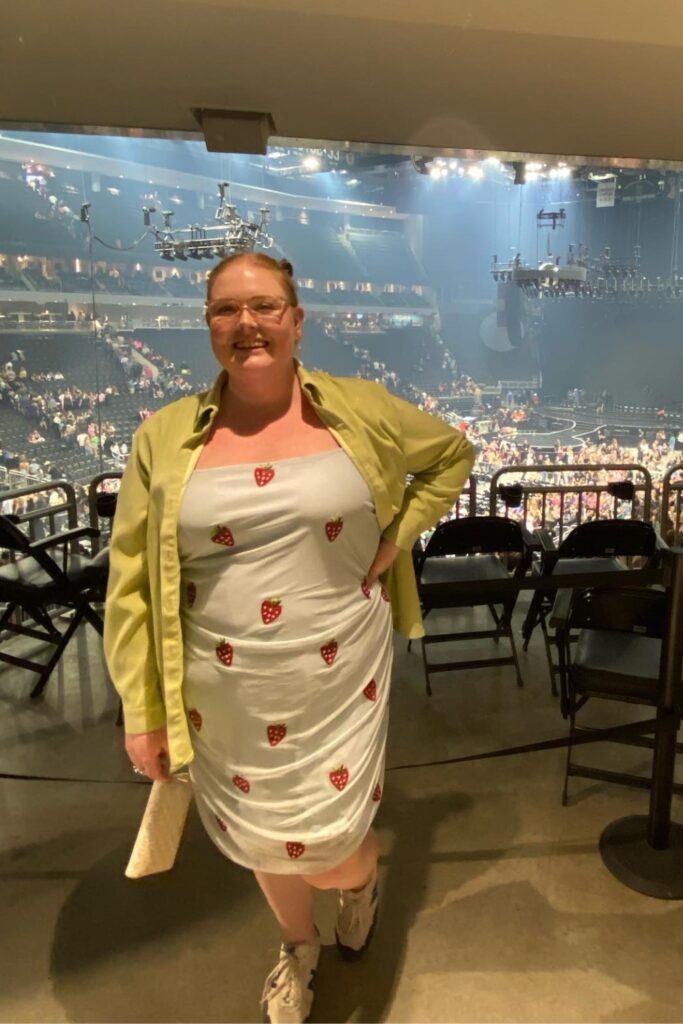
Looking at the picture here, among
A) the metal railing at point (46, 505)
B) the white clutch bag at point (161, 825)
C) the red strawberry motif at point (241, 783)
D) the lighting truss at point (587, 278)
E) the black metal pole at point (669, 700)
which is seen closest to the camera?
the red strawberry motif at point (241, 783)

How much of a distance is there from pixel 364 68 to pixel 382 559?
1504 mm

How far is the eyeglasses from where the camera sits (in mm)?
Answer: 1216

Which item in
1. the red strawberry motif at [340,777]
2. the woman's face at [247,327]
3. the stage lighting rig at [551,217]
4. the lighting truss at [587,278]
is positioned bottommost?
the red strawberry motif at [340,777]

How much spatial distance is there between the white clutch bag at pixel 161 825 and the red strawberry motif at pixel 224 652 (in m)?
0.38

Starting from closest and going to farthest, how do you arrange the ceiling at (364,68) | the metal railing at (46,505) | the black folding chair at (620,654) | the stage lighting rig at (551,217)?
the ceiling at (364,68)
the black folding chair at (620,654)
the metal railing at (46,505)
the stage lighting rig at (551,217)

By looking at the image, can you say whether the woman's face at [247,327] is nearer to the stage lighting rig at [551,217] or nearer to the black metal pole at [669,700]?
the black metal pole at [669,700]

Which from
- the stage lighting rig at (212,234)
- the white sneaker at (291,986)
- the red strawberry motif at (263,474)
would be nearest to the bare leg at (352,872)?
the white sneaker at (291,986)

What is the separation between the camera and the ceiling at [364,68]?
162 cm

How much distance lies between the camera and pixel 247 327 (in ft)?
3.97

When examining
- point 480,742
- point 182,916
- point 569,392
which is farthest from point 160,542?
point 569,392

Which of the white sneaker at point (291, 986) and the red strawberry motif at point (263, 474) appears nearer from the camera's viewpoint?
the red strawberry motif at point (263, 474)

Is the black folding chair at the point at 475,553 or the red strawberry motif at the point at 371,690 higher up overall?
the red strawberry motif at the point at 371,690

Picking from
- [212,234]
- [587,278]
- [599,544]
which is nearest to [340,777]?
[599,544]

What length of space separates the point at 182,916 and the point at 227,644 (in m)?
1.07
